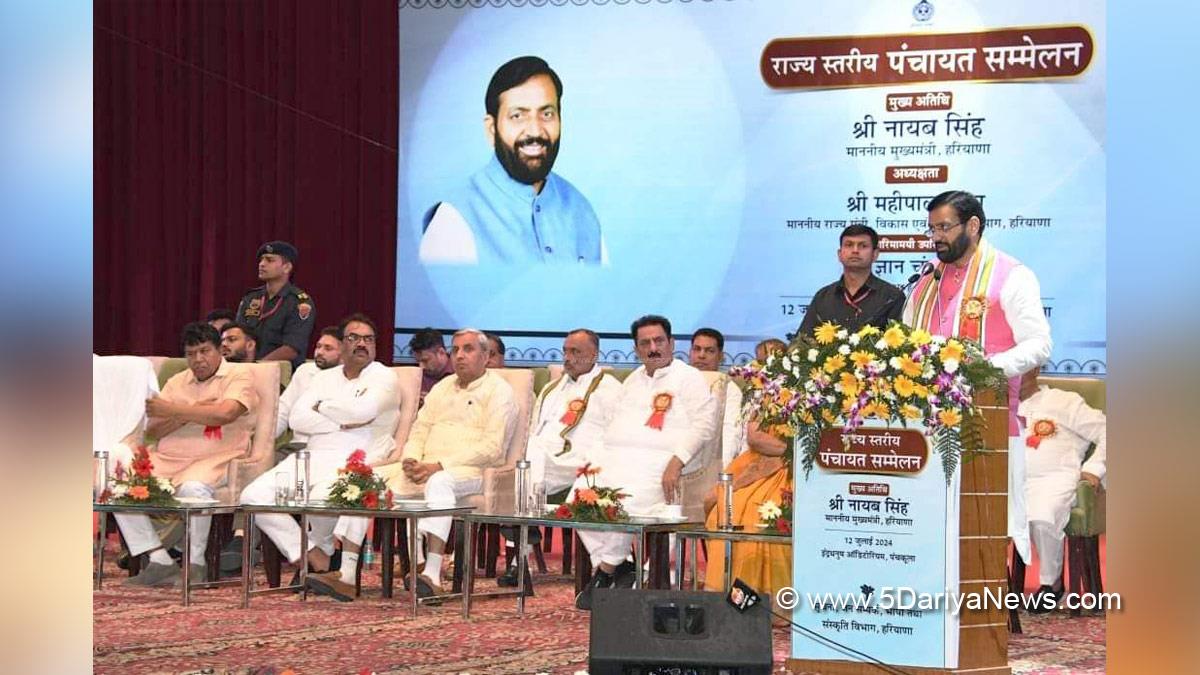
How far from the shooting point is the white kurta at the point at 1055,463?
5539 mm

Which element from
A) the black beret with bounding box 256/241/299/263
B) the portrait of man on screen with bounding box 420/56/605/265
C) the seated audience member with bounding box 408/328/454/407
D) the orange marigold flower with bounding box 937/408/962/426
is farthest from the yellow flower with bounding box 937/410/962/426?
the portrait of man on screen with bounding box 420/56/605/265

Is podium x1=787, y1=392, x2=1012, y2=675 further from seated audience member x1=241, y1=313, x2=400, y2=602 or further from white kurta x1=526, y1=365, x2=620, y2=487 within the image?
seated audience member x1=241, y1=313, x2=400, y2=602

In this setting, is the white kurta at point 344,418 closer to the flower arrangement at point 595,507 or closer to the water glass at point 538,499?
the water glass at point 538,499

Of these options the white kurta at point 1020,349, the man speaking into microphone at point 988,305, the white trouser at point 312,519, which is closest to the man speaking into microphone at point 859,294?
the man speaking into microphone at point 988,305

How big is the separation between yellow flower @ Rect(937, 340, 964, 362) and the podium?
0.14 m

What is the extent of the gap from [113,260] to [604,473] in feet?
14.9

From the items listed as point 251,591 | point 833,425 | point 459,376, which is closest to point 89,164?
point 833,425

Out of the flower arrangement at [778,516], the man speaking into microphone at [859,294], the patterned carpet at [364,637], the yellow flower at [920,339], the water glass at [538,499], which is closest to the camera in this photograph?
the yellow flower at [920,339]

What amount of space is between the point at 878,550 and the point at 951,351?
59cm

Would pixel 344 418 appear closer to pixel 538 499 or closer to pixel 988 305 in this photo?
pixel 538 499

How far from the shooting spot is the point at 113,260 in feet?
30.6

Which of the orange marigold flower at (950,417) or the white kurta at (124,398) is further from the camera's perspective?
the white kurta at (124,398)

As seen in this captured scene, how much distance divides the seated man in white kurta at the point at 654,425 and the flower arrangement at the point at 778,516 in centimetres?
119

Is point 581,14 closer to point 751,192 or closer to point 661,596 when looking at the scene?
point 751,192
